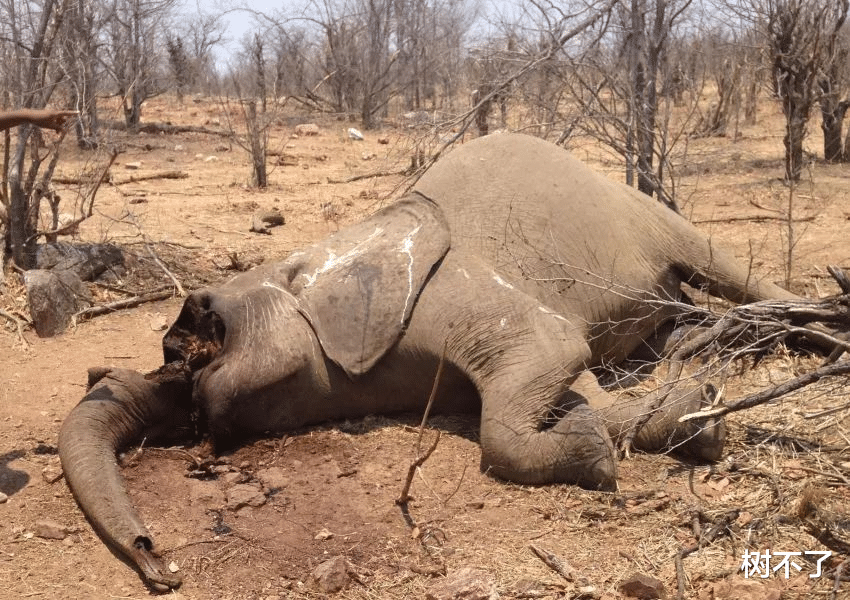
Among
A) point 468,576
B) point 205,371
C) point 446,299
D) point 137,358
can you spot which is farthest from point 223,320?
point 468,576

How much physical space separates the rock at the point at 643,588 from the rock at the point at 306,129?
16.6 m

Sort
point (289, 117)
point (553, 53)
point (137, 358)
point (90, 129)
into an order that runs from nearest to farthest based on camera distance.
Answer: point (137, 358) → point (553, 53) → point (90, 129) → point (289, 117)

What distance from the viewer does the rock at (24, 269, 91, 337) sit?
238 inches

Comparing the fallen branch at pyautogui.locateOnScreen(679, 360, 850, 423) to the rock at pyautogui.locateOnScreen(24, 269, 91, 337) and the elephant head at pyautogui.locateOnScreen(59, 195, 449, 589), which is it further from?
the rock at pyautogui.locateOnScreen(24, 269, 91, 337)

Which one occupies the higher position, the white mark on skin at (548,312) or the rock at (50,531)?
the white mark on skin at (548,312)

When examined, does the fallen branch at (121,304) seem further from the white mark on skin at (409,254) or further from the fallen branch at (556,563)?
the fallen branch at (556,563)

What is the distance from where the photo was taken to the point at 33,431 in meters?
4.70

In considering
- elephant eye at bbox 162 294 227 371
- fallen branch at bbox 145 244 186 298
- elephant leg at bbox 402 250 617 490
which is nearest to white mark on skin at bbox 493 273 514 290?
elephant leg at bbox 402 250 617 490

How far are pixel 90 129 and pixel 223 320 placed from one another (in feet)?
34.9

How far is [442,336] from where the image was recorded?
455cm

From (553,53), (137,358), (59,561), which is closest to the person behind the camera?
(59,561)

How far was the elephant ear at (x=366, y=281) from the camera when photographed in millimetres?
4598

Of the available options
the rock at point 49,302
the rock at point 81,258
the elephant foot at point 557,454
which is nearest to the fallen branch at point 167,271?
the rock at point 81,258

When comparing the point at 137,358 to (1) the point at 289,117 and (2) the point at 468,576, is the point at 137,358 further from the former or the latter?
(1) the point at 289,117
